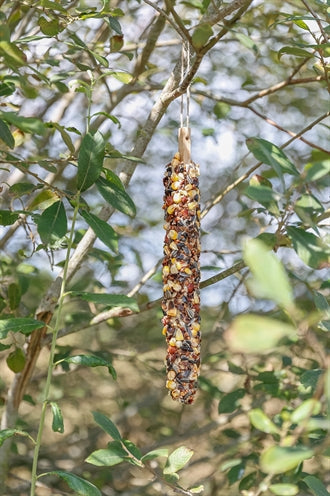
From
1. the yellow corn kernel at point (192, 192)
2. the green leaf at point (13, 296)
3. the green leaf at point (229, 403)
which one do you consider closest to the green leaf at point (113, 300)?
the yellow corn kernel at point (192, 192)

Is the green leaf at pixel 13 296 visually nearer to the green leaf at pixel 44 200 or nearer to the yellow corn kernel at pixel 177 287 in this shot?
the green leaf at pixel 44 200

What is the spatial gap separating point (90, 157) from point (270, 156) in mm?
267

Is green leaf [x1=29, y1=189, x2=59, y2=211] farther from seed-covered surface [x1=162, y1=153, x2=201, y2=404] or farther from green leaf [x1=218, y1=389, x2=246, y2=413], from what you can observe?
green leaf [x1=218, y1=389, x2=246, y2=413]

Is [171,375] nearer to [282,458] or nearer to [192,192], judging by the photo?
[192,192]

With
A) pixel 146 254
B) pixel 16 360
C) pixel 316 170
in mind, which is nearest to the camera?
pixel 316 170

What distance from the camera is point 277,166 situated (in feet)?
2.53

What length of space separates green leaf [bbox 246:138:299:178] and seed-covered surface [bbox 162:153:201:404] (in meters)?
0.15

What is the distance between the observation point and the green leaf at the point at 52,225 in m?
0.98

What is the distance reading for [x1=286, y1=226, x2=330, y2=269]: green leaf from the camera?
0.76 meters

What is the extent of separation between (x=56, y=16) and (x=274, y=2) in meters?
0.99

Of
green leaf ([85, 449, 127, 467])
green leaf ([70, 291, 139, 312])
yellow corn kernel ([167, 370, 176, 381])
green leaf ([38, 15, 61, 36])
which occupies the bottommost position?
green leaf ([85, 449, 127, 467])

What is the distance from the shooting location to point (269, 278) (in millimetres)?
440

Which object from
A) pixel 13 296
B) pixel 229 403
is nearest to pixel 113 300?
pixel 13 296

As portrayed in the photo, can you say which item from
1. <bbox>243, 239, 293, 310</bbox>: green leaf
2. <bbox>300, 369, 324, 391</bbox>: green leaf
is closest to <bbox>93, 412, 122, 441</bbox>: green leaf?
<bbox>300, 369, 324, 391</bbox>: green leaf
